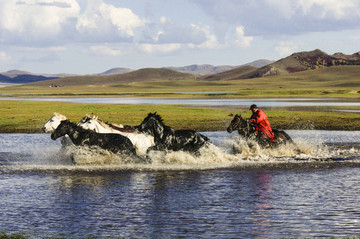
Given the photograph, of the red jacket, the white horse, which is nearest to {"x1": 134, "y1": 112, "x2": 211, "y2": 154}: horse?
the white horse

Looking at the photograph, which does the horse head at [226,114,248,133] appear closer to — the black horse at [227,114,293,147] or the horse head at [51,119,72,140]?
the black horse at [227,114,293,147]

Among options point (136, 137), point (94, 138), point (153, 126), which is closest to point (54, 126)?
point (94, 138)

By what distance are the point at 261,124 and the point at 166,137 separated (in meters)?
3.86

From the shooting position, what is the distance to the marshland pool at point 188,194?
31.0 feet

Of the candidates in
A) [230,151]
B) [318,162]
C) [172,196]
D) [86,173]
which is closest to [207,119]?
[230,151]

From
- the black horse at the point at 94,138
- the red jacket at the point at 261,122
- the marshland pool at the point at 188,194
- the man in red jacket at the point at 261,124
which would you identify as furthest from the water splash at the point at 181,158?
the red jacket at the point at 261,122

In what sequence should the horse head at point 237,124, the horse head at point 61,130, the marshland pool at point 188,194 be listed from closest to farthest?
the marshland pool at point 188,194, the horse head at point 61,130, the horse head at point 237,124

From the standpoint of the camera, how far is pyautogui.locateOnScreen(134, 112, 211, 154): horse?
17156 millimetres

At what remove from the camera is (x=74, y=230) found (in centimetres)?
933

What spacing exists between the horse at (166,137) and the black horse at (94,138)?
28.1 inches

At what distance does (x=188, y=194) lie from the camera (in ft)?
40.2

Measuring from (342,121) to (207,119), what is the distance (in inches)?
362

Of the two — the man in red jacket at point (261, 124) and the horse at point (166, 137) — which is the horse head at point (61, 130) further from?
the man in red jacket at point (261, 124)

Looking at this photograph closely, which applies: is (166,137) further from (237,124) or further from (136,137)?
(237,124)
